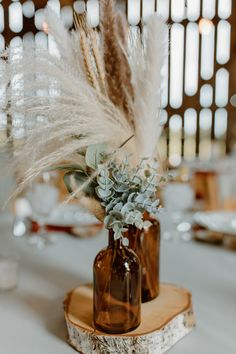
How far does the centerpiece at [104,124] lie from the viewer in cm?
75

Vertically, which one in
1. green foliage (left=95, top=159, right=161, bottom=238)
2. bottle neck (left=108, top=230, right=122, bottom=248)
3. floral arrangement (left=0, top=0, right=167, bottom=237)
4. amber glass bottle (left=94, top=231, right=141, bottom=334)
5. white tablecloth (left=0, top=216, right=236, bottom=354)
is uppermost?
floral arrangement (left=0, top=0, right=167, bottom=237)

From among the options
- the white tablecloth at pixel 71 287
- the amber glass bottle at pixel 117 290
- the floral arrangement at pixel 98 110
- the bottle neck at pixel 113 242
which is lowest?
the white tablecloth at pixel 71 287

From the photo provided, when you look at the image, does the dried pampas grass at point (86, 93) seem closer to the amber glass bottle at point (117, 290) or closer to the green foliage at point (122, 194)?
the green foliage at point (122, 194)

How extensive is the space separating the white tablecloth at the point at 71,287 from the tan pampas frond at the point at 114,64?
0.42 metres

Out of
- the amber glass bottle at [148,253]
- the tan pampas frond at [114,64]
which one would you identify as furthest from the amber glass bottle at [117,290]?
the tan pampas frond at [114,64]

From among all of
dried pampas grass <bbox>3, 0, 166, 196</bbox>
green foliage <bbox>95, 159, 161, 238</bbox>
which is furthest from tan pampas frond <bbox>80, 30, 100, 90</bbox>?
green foliage <bbox>95, 159, 161, 238</bbox>

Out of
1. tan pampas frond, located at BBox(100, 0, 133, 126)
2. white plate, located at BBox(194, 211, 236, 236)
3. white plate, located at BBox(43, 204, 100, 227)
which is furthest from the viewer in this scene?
white plate, located at BBox(43, 204, 100, 227)

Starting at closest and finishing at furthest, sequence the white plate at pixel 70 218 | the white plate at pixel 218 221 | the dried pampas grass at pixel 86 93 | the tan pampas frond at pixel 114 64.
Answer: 1. the dried pampas grass at pixel 86 93
2. the tan pampas frond at pixel 114 64
3. the white plate at pixel 218 221
4. the white plate at pixel 70 218

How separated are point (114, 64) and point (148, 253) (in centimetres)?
39

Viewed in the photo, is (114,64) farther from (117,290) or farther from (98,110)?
(117,290)

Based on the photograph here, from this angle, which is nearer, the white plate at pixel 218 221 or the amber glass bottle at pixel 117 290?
the amber glass bottle at pixel 117 290

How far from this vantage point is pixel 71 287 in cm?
111

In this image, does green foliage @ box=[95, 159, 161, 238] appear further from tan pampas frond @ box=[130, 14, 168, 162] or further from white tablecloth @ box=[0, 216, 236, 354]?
white tablecloth @ box=[0, 216, 236, 354]

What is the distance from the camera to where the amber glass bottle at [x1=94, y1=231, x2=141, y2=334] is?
31.3 inches
